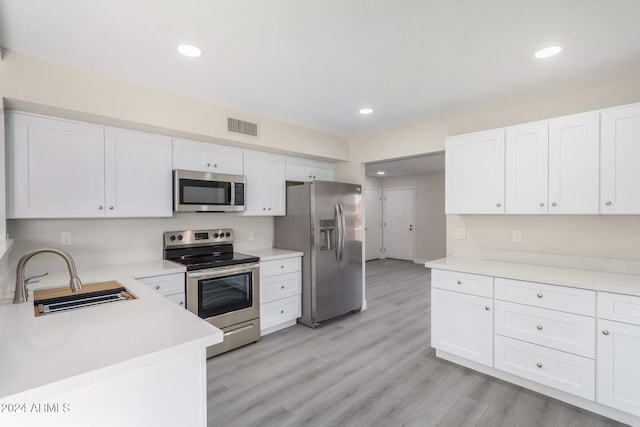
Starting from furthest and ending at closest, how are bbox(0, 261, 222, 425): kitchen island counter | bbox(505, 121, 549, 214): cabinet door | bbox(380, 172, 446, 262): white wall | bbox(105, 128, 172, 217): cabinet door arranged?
bbox(380, 172, 446, 262): white wall < bbox(105, 128, 172, 217): cabinet door < bbox(505, 121, 549, 214): cabinet door < bbox(0, 261, 222, 425): kitchen island counter

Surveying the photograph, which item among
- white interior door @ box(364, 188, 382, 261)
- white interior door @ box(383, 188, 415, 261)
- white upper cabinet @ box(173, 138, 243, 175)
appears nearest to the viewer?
white upper cabinet @ box(173, 138, 243, 175)

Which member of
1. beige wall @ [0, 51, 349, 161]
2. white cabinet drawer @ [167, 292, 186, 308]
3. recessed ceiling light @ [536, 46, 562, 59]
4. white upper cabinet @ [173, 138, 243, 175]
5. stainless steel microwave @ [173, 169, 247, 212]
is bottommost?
white cabinet drawer @ [167, 292, 186, 308]

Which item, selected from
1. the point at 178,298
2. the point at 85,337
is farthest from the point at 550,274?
the point at 178,298

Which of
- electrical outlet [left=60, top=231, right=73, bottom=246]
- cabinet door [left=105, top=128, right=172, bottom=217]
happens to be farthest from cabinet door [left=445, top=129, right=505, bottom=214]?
electrical outlet [left=60, top=231, right=73, bottom=246]

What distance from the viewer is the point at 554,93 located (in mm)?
2678

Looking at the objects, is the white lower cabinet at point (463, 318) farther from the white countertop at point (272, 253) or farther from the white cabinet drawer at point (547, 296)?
the white countertop at point (272, 253)

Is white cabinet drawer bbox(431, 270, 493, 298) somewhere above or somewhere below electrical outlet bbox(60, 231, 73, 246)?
below

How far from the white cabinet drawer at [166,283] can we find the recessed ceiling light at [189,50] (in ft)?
5.75

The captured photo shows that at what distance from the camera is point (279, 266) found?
3.57m

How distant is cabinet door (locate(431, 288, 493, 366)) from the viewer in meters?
2.57

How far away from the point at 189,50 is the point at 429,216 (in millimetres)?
6869

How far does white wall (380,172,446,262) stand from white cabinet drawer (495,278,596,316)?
5.10 m

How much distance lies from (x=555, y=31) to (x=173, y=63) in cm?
243

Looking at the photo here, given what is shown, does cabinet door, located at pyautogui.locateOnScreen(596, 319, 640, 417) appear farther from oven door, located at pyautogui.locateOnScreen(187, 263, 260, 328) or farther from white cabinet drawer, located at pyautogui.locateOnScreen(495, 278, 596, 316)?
Result: oven door, located at pyautogui.locateOnScreen(187, 263, 260, 328)
